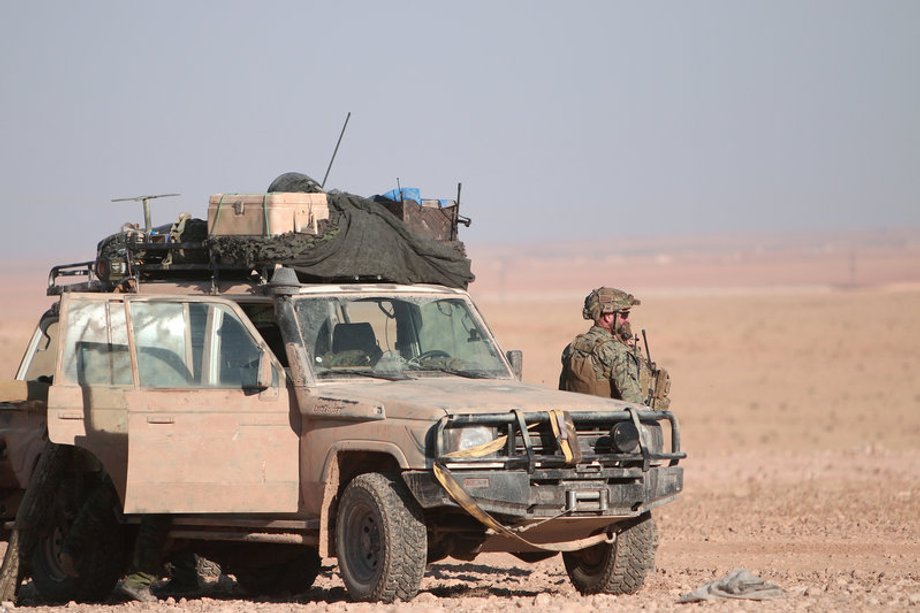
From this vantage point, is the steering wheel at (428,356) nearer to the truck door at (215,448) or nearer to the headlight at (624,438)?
the truck door at (215,448)

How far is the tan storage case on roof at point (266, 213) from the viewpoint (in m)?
10.4

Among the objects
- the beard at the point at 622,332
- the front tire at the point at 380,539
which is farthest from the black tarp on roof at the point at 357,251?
the front tire at the point at 380,539

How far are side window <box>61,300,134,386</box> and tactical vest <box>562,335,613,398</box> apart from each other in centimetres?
302

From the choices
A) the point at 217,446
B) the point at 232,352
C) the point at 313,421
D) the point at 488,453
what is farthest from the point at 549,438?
the point at 232,352

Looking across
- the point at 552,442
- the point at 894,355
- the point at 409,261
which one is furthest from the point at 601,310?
the point at 894,355

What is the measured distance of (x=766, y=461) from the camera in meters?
22.3

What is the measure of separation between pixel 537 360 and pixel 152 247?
96.6 feet

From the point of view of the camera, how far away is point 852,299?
6325cm

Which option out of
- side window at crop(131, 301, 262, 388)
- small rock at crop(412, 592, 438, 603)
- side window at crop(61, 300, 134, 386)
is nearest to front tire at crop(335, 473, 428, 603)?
small rock at crop(412, 592, 438, 603)

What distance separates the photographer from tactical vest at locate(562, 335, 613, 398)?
11.4 m

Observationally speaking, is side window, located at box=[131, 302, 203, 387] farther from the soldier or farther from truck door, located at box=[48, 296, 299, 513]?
the soldier

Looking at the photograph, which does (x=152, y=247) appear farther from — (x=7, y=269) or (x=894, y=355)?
(x=7, y=269)

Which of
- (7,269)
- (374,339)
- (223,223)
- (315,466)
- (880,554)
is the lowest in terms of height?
(880,554)

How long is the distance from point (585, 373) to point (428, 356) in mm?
1565
